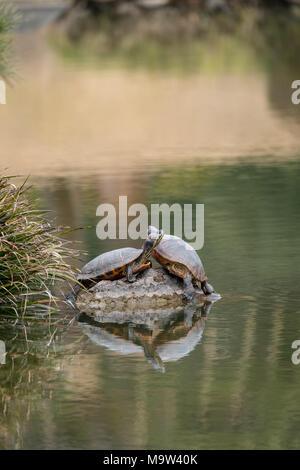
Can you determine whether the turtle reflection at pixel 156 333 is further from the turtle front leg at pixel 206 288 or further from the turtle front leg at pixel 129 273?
the turtle front leg at pixel 129 273

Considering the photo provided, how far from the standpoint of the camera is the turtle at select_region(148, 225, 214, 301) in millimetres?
10867

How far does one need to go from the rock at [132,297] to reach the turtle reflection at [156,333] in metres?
0.15

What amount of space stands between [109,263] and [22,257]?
0.99 m

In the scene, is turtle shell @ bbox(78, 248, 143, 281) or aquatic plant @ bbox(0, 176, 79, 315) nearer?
aquatic plant @ bbox(0, 176, 79, 315)

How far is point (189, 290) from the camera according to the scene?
10.9 meters

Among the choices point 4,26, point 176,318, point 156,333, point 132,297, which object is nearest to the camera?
point 156,333

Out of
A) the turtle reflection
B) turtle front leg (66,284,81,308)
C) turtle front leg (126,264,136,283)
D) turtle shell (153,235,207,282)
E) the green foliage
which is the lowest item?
the turtle reflection

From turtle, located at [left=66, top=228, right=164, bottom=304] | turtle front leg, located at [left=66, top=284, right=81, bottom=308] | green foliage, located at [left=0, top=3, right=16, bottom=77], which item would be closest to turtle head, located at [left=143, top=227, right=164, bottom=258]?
turtle, located at [left=66, top=228, right=164, bottom=304]

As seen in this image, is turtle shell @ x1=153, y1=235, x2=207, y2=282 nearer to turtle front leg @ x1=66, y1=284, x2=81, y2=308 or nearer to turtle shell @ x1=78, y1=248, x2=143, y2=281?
turtle shell @ x1=78, y1=248, x2=143, y2=281

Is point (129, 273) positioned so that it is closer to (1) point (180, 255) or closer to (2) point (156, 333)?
(1) point (180, 255)

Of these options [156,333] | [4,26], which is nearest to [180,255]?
[156,333]

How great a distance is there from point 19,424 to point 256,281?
435cm

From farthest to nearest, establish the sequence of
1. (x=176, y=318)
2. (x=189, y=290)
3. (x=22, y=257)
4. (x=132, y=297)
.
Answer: (x=189, y=290), (x=132, y=297), (x=176, y=318), (x=22, y=257)

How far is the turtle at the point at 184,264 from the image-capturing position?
10867 mm
